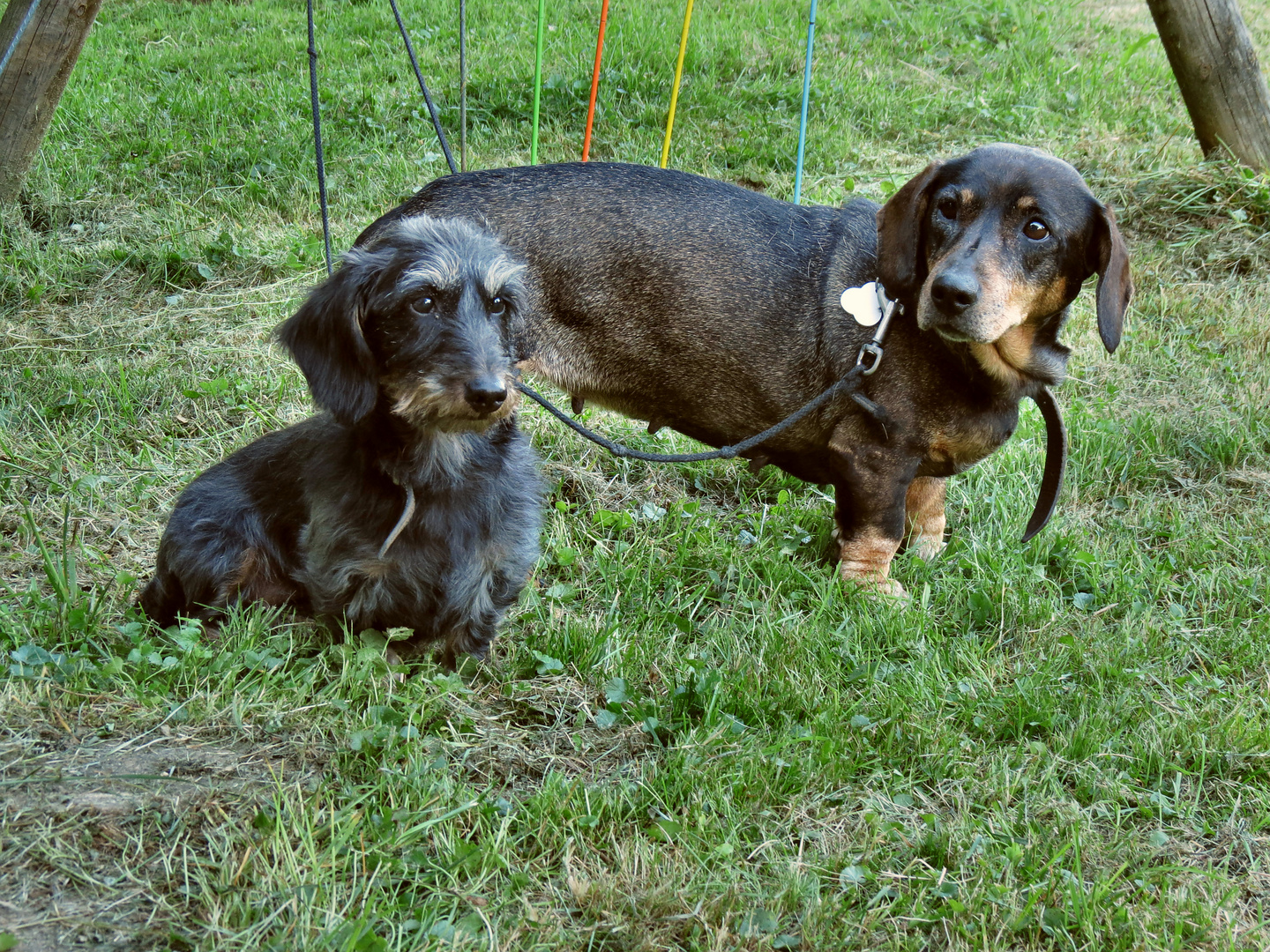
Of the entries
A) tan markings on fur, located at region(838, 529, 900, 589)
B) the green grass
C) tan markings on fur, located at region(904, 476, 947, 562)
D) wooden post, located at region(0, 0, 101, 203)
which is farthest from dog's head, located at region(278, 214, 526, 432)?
wooden post, located at region(0, 0, 101, 203)

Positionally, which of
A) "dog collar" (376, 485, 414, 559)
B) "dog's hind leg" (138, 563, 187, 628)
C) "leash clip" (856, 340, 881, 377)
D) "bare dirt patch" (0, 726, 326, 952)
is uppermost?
"leash clip" (856, 340, 881, 377)

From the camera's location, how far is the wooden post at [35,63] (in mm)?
5582

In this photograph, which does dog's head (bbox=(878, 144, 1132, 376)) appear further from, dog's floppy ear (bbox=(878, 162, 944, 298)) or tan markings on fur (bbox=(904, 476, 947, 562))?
tan markings on fur (bbox=(904, 476, 947, 562))

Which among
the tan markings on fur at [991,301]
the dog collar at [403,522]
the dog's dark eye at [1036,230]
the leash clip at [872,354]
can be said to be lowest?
the dog collar at [403,522]

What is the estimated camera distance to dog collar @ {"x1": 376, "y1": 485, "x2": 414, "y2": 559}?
2.80 meters

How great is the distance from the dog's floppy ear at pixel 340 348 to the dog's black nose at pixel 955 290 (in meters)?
1.72

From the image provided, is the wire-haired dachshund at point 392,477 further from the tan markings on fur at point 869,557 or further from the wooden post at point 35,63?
the wooden post at point 35,63

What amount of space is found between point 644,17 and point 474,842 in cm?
781

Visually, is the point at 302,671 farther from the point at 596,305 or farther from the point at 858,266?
the point at 858,266

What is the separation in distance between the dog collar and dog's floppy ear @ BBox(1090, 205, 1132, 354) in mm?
2314

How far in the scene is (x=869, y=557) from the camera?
3840 millimetres

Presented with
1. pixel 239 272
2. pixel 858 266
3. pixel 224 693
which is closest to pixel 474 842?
pixel 224 693

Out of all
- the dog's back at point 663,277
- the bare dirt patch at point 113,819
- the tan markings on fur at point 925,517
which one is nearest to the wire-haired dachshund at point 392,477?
the bare dirt patch at point 113,819

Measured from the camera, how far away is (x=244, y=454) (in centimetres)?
328
